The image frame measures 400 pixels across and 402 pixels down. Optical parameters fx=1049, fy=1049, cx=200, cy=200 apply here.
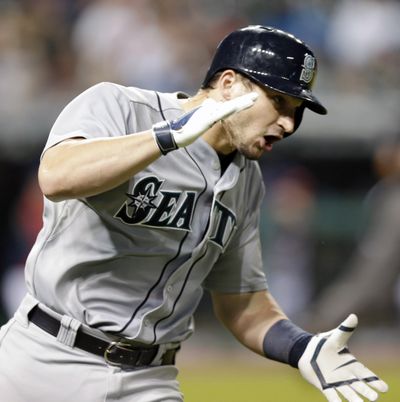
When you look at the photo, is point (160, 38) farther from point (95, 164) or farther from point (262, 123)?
point (95, 164)

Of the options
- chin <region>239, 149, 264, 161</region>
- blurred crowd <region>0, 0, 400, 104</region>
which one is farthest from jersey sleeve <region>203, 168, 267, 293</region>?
blurred crowd <region>0, 0, 400, 104</region>

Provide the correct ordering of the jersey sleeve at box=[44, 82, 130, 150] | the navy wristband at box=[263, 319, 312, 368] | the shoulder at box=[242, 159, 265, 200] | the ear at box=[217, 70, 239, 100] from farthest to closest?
the shoulder at box=[242, 159, 265, 200]
the navy wristband at box=[263, 319, 312, 368]
the ear at box=[217, 70, 239, 100]
the jersey sleeve at box=[44, 82, 130, 150]

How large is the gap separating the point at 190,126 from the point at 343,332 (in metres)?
0.99

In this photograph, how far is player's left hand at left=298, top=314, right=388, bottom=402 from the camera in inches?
142

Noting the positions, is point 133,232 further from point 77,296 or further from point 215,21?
point 215,21

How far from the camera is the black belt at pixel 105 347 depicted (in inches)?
140

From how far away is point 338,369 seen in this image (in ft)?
12.0

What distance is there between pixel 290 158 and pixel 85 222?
624cm

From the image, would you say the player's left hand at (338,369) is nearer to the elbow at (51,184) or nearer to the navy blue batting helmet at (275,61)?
the navy blue batting helmet at (275,61)

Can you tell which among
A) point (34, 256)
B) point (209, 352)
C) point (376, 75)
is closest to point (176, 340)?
point (34, 256)

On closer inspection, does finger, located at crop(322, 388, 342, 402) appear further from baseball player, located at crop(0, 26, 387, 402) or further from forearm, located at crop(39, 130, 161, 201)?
forearm, located at crop(39, 130, 161, 201)

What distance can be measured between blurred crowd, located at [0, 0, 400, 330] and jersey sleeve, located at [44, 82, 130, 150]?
19.2ft

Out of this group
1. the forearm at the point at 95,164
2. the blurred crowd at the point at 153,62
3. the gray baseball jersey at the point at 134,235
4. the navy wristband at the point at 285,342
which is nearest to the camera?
the forearm at the point at 95,164

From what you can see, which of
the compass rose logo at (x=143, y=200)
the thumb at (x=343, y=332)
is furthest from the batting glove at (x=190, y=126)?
the thumb at (x=343, y=332)
